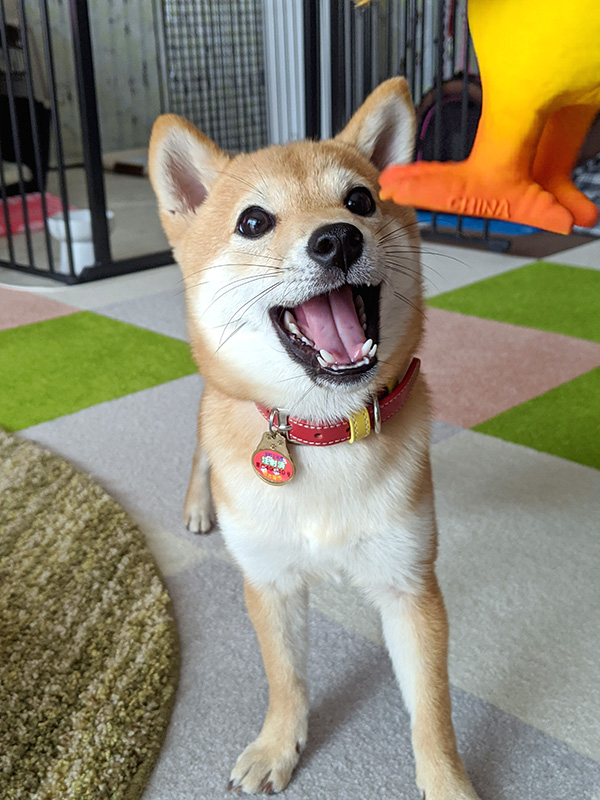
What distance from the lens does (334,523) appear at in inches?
39.6

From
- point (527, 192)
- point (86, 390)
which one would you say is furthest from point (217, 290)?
point (86, 390)

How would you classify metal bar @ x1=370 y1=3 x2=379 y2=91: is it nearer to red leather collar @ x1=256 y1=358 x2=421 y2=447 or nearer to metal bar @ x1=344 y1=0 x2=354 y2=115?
metal bar @ x1=344 y1=0 x2=354 y2=115

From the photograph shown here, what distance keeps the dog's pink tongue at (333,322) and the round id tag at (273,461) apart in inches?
5.5

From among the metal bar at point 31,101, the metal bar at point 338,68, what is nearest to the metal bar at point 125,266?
the metal bar at point 31,101

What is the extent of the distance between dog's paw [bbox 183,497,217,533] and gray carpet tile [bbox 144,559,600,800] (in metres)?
0.25

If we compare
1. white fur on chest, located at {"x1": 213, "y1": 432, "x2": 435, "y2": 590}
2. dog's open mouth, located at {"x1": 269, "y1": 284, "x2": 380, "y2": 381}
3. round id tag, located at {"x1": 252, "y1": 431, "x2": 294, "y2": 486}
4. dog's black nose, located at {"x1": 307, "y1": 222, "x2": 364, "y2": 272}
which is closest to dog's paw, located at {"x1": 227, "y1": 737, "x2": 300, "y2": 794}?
white fur on chest, located at {"x1": 213, "y1": 432, "x2": 435, "y2": 590}

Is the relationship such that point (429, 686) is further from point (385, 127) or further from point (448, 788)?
point (385, 127)

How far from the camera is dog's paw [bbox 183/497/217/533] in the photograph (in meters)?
1.60

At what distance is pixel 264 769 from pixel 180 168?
0.86m

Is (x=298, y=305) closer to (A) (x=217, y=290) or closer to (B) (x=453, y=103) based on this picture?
(A) (x=217, y=290)

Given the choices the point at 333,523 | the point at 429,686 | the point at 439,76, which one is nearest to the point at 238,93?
the point at 439,76

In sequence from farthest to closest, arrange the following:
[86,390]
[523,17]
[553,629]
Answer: [86,390], [553,629], [523,17]

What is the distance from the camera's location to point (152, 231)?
411cm

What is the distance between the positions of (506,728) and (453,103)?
289 cm
